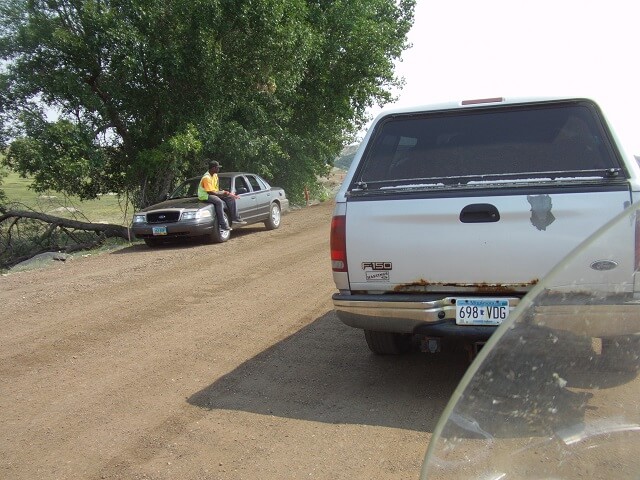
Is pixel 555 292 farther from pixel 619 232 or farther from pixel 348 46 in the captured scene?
pixel 348 46

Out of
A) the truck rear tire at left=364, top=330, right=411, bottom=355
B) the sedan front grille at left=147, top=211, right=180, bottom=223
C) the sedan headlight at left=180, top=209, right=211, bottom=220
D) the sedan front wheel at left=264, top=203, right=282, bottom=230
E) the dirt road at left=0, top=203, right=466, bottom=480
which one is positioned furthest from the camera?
the sedan front wheel at left=264, top=203, right=282, bottom=230

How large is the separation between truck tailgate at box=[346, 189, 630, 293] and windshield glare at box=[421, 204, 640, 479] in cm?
238

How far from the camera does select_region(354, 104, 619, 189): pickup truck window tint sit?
4734 mm

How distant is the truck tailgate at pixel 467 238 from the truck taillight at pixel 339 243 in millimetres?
46

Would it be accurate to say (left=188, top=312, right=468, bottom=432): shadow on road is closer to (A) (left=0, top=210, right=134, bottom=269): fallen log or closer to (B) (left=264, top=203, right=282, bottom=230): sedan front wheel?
(B) (left=264, top=203, right=282, bottom=230): sedan front wheel

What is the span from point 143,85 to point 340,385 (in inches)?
592

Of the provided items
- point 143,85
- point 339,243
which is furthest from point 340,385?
point 143,85

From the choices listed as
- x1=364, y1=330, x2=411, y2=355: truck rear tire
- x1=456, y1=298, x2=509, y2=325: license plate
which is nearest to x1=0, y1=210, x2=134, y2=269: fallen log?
x1=364, y1=330, x2=411, y2=355: truck rear tire

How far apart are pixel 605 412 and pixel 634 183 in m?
2.62

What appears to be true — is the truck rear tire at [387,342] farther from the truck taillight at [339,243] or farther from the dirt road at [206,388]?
the truck taillight at [339,243]

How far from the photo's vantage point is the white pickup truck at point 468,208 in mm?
4414

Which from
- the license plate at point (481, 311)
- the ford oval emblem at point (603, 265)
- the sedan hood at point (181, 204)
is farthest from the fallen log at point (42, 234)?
the ford oval emblem at point (603, 265)

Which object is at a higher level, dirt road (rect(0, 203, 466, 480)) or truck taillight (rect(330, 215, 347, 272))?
truck taillight (rect(330, 215, 347, 272))

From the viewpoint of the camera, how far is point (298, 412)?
4.84 meters
